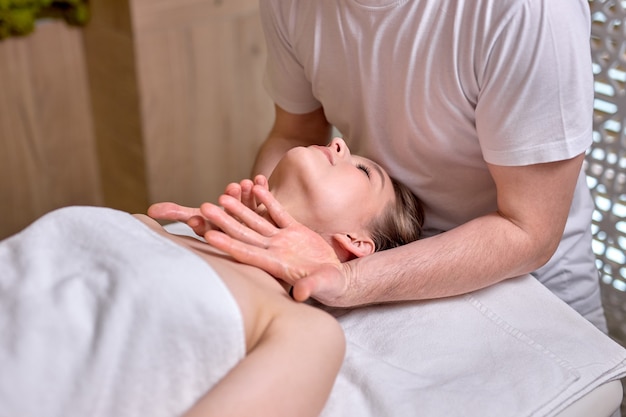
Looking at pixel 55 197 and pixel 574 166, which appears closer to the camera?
pixel 574 166

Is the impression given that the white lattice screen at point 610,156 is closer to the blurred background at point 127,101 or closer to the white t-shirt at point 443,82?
the white t-shirt at point 443,82

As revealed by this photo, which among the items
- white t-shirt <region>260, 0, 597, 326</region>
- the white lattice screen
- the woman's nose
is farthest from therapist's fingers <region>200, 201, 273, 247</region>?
the white lattice screen

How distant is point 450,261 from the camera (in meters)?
1.21

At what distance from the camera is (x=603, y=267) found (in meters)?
1.65

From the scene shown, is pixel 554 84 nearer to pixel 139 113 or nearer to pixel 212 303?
pixel 212 303

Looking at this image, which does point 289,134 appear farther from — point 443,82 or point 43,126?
point 43,126

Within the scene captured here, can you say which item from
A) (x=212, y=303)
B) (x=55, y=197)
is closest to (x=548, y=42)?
(x=212, y=303)

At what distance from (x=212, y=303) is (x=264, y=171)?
66 cm

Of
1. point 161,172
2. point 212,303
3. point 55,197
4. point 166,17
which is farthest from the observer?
point 55,197

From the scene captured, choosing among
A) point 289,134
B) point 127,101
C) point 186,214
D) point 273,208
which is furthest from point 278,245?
point 127,101

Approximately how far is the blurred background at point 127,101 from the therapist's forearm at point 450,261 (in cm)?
125

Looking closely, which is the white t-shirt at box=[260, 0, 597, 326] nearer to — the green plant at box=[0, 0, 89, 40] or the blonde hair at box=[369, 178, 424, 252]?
the blonde hair at box=[369, 178, 424, 252]

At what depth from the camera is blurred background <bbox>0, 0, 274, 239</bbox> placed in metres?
2.22

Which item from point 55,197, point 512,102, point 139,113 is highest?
point 512,102
